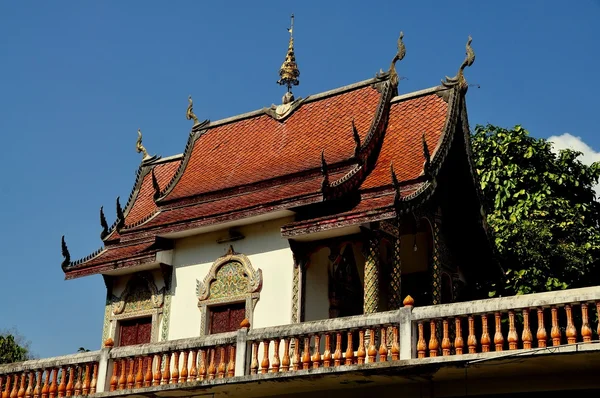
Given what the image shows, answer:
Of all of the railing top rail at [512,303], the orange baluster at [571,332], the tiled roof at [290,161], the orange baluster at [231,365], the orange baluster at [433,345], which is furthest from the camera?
the tiled roof at [290,161]

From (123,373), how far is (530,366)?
20.7ft

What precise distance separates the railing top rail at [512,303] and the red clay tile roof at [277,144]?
5.15 meters

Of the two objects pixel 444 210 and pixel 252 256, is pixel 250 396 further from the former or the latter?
pixel 444 210

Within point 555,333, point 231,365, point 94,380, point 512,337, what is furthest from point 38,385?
point 555,333

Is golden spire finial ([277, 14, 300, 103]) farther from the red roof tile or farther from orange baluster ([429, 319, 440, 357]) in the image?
orange baluster ([429, 319, 440, 357])

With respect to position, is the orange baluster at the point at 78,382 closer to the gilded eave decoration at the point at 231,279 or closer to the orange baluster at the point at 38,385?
the orange baluster at the point at 38,385

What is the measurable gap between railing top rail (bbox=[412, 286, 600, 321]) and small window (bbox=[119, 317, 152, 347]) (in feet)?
22.8

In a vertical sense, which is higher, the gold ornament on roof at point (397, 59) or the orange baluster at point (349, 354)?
the gold ornament on roof at point (397, 59)

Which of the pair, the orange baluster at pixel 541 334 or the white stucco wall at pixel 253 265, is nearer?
the orange baluster at pixel 541 334

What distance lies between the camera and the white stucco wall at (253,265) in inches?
622

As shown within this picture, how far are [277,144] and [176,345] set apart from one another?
18.2ft

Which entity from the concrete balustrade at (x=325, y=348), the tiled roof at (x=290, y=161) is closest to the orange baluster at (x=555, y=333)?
the concrete balustrade at (x=325, y=348)

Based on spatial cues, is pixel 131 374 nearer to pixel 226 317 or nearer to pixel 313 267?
pixel 226 317

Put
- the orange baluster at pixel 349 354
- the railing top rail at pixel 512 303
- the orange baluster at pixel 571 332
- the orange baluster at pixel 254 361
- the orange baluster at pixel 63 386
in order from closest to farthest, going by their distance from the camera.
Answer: the orange baluster at pixel 571 332, the railing top rail at pixel 512 303, the orange baluster at pixel 349 354, the orange baluster at pixel 254 361, the orange baluster at pixel 63 386
